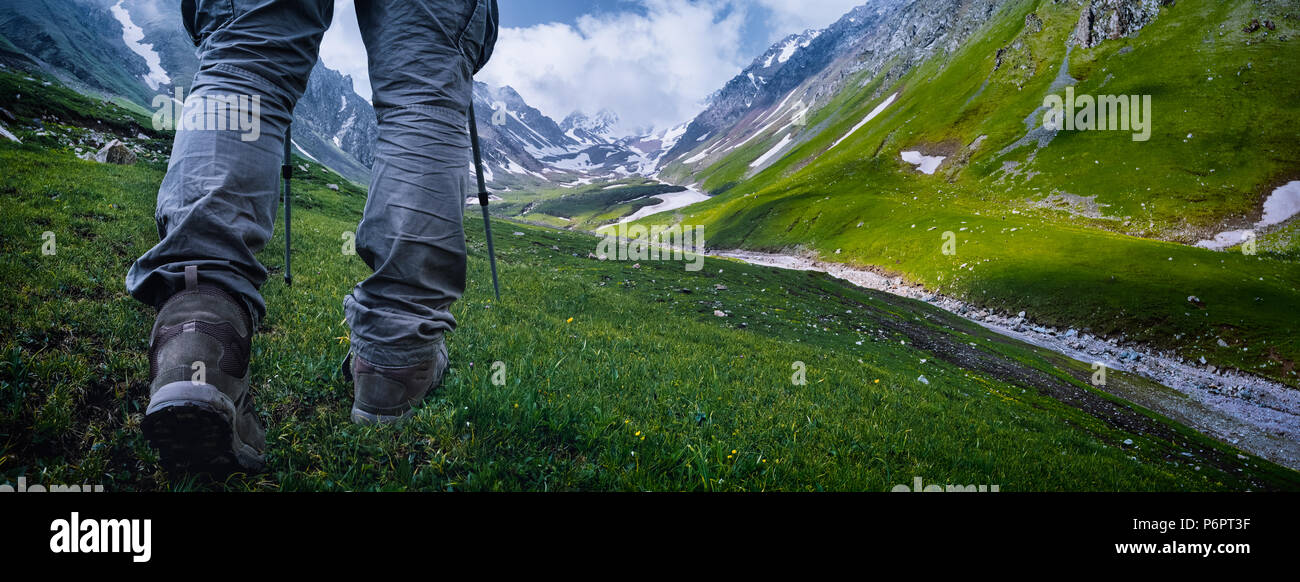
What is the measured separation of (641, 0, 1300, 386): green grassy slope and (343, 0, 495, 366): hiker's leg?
46.4m

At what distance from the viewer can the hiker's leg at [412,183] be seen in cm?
288

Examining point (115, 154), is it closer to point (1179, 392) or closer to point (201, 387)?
point (201, 387)

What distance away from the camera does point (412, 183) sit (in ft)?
9.59

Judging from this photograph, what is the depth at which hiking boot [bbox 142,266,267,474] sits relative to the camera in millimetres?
1995

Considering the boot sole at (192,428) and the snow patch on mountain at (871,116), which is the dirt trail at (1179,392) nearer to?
the boot sole at (192,428)

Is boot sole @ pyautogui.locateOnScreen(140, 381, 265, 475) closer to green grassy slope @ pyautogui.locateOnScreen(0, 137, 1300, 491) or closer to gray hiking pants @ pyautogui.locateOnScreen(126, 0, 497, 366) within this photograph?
green grassy slope @ pyautogui.locateOnScreen(0, 137, 1300, 491)

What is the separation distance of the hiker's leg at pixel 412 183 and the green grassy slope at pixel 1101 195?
4638cm

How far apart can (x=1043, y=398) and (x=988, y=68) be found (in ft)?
405

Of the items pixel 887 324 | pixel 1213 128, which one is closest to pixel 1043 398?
pixel 887 324
